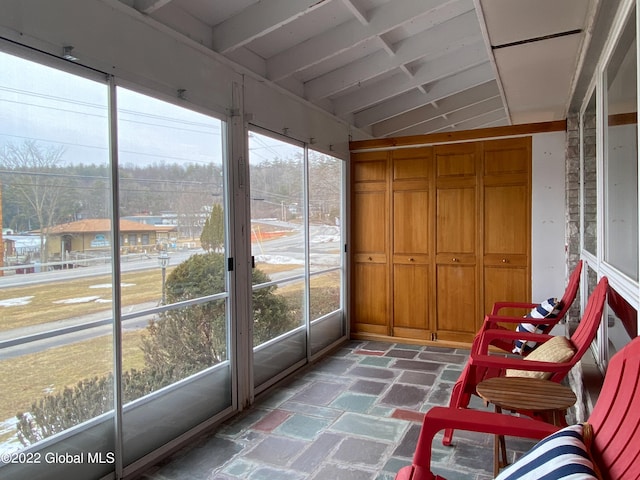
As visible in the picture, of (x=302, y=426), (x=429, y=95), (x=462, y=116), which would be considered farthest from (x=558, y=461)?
→ (x=462, y=116)

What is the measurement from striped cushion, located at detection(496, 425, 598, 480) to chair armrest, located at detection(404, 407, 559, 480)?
0.86 feet

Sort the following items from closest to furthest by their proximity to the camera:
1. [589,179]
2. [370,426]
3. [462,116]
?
[370,426] < [589,179] < [462,116]

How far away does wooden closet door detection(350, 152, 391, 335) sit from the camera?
5.07 meters

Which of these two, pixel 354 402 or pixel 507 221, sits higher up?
pixel 507 221

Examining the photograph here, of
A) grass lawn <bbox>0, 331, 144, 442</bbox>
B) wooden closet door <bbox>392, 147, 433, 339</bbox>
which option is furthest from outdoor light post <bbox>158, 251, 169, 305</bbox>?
wooden closet door <bbox>392, 147, 433, 339</bbox>

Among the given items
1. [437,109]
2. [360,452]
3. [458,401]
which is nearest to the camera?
[458,401]

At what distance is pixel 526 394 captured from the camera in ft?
6.60

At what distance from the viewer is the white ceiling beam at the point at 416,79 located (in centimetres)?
394

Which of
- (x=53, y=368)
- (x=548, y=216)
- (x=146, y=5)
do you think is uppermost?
(x=146, y=5)

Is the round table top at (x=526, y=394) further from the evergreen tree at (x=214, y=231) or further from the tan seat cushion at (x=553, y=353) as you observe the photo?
the evergreen tree at (x=214, y=231)

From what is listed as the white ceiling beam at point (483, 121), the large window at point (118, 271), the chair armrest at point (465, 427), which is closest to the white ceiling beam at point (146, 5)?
the large window at point (118, 271)

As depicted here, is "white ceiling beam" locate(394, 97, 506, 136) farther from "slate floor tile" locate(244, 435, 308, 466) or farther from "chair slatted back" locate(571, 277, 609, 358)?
"slate floor tile" locate(244, 435, 308, 466)

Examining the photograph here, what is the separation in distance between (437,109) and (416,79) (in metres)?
1.37

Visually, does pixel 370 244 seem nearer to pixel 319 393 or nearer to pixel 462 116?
pixel 319 393
